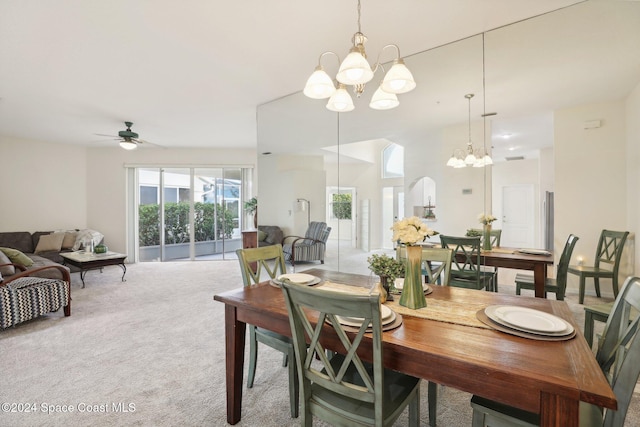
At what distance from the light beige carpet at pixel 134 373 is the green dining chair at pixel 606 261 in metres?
0.31

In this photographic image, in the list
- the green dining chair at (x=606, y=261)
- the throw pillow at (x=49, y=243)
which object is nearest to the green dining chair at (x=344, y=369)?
the green dining chair at (x=606, y=261)

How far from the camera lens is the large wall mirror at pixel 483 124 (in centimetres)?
229

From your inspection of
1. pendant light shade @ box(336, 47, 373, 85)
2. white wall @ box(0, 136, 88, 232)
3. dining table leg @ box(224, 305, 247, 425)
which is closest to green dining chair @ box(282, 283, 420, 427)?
dining table leg @ box(224, 305, 247, 425)

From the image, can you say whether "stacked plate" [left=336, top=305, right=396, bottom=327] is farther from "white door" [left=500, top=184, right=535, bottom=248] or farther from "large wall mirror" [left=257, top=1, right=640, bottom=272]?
"white door" [left=500, top=184, right=535, bottom=248]

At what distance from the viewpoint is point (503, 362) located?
3.28ft

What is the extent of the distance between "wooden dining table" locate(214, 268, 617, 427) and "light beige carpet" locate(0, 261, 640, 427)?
2.74 feet

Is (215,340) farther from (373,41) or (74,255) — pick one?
(74,255)

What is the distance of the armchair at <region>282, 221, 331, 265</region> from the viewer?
13.6ft

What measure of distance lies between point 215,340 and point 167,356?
1.40 feet

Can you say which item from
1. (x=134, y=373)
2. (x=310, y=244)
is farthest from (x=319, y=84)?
(x=310, y=244)

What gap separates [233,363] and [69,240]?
241 inches

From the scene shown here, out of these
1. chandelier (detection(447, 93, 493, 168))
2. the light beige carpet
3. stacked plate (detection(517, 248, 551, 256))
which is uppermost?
chandelier (detection(447, 93, 493, 168))

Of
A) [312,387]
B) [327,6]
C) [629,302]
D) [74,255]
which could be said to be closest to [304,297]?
[312,387]

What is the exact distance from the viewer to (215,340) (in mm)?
2842
